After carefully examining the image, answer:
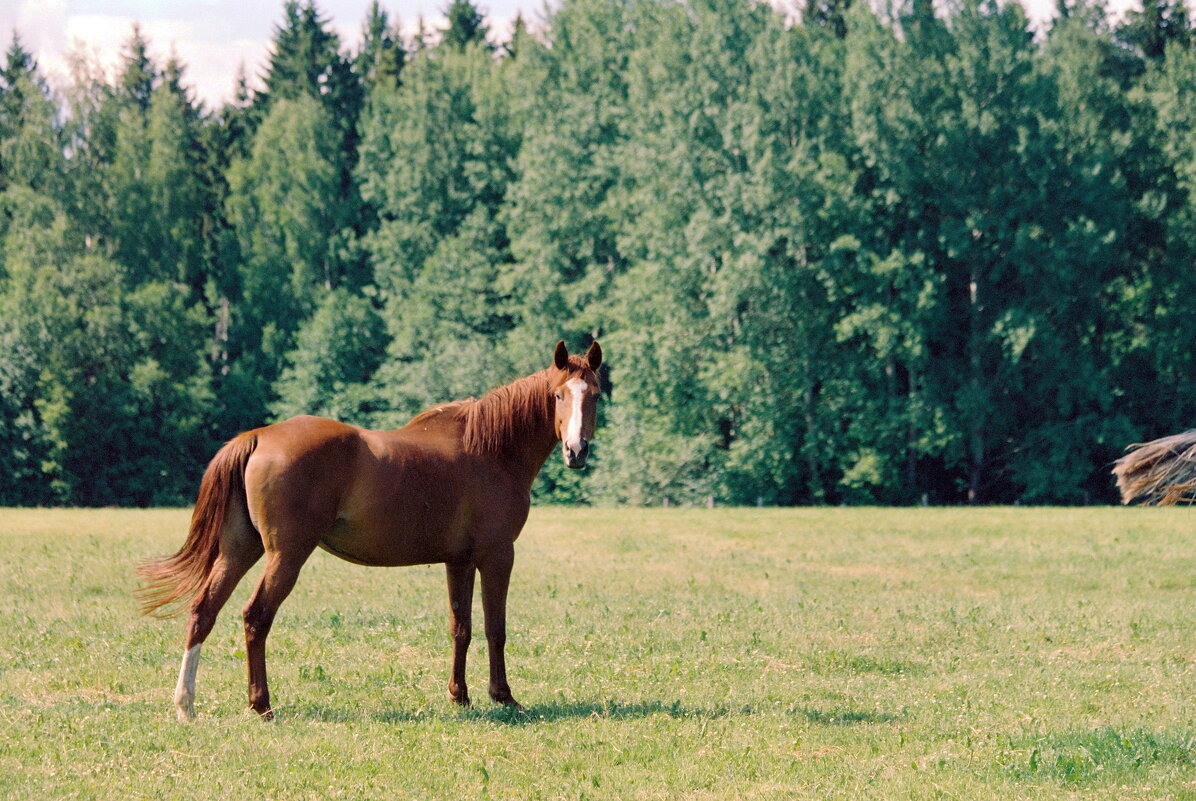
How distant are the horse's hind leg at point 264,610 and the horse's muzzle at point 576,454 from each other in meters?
2.17

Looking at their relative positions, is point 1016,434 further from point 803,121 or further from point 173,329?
point 173,329

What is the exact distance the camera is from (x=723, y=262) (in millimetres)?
50594

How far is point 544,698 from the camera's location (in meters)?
11.7

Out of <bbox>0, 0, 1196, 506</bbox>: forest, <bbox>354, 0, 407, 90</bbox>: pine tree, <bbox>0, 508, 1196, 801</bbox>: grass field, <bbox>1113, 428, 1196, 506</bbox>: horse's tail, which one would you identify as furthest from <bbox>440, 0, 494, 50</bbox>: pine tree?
<bbox>1113, 428, 1196, 506</bbox>: horse's tail

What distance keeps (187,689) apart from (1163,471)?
9879mm

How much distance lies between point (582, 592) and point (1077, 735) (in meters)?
10.5

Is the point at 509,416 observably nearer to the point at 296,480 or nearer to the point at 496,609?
the point at 496,609

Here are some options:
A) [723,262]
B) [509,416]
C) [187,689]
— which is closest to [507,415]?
[509,416]

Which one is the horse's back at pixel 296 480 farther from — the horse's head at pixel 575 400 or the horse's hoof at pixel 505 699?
the horse's hoof at pixel 505 699

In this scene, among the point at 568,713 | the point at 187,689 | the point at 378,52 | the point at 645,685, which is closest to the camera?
the point at 187,689

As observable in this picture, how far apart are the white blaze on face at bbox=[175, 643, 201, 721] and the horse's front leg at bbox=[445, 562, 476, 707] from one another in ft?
6.95

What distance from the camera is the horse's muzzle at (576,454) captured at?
1024 cm

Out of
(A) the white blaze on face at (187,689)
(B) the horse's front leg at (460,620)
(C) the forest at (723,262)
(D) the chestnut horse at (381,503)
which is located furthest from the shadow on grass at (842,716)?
(C) the forest at (723,262)

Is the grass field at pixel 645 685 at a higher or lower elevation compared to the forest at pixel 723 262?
lower
